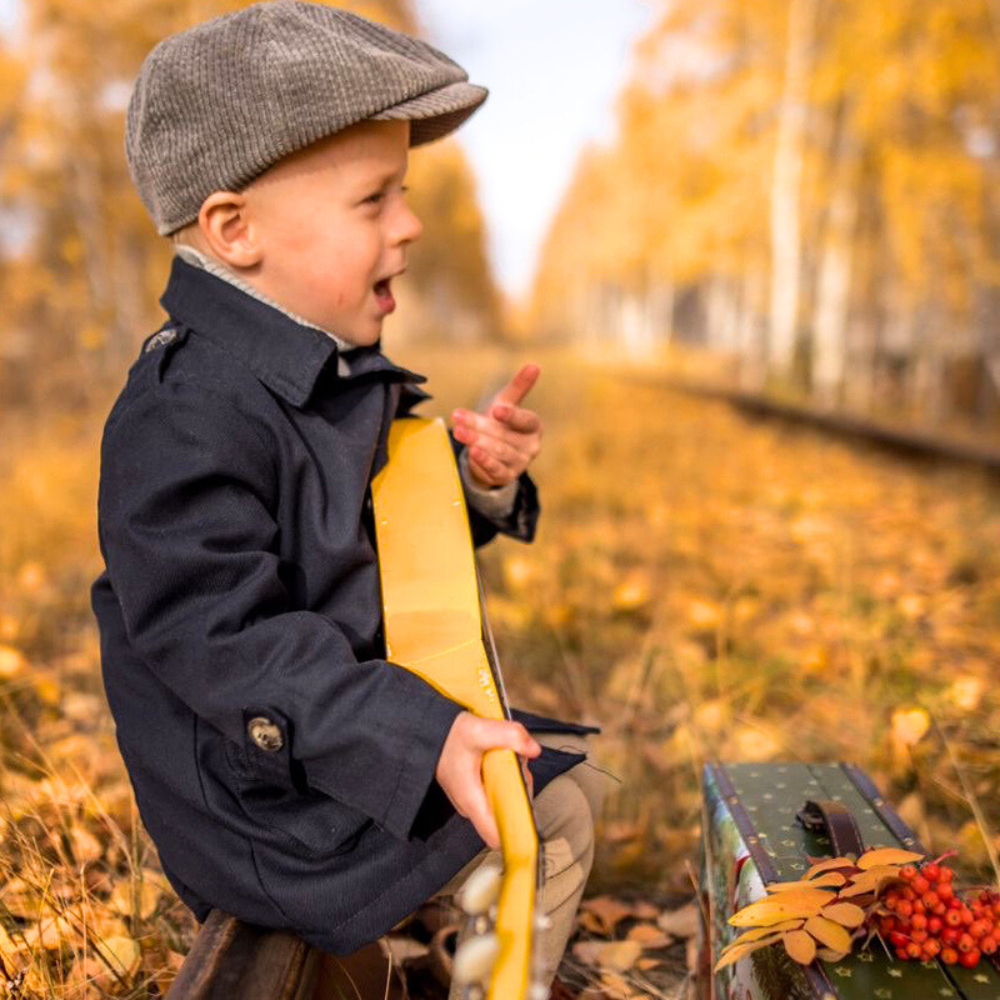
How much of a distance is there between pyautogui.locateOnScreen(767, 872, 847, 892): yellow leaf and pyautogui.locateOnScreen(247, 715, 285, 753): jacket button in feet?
2.04

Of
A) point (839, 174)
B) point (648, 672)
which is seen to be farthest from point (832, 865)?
point (839, 174)

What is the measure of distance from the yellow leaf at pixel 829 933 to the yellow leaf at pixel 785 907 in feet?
0.04

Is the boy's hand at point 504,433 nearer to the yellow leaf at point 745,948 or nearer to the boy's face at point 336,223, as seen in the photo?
the boy's face at point 336,223

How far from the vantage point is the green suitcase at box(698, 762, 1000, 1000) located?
1.09 metres

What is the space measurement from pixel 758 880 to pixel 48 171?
71.8 feet

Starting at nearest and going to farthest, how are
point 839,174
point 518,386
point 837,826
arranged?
point 837,826, point 518,386, point 839,174

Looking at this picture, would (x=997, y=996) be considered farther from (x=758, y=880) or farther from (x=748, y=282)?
A: (x=748, y=282)

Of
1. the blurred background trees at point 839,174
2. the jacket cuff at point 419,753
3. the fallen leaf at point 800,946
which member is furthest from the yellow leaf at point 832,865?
the blurred background trees at point 839,174

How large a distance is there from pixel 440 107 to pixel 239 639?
2.73 feet

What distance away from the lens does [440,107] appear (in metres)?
1.49

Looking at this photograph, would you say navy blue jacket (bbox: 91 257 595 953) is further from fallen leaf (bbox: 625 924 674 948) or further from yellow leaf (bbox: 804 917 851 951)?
fallen leaf (bbox: 625 924 674 948)

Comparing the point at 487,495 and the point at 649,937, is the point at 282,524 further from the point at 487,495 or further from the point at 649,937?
the point at 649,937

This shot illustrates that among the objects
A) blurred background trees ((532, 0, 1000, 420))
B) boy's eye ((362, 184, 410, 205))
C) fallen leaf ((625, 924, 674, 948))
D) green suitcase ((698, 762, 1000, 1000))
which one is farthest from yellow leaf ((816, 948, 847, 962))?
blurred background trees ((532, 0, 1000, 420))

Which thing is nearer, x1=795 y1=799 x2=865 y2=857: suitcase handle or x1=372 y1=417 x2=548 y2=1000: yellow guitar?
x1=372 y1=417 x2=548 y2=1000: yellow guitar
